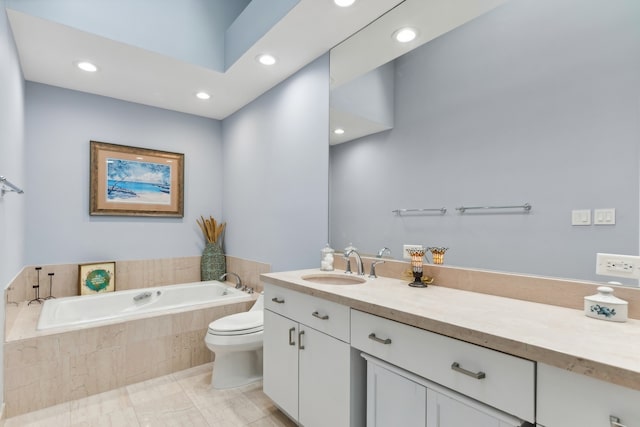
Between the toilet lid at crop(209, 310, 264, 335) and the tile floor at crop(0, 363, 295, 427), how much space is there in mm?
433

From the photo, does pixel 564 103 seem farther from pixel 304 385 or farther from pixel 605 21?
pixel 304 385

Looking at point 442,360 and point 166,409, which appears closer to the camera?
point 442,360

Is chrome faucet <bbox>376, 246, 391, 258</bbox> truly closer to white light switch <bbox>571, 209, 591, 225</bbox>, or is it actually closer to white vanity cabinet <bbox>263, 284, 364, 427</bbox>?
white vanity cabinet <bbox>263, 284, 364, 427</bbox>

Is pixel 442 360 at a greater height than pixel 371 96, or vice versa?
pixel 371 96

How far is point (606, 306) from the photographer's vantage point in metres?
1.07

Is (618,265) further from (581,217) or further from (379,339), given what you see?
(379,339)

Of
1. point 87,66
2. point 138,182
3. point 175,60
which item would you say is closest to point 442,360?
point 175,60

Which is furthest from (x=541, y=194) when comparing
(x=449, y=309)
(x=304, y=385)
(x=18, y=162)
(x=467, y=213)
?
(x=18, y=162)

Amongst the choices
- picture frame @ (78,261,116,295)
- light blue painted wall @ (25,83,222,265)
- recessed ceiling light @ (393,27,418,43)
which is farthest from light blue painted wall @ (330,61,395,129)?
picture frame @ (78,261,116,295)

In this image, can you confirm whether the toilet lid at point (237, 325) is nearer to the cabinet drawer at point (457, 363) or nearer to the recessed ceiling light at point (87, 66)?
the cabinet drawer at point (457, 363)

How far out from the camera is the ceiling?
1969mm

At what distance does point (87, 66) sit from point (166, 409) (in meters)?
2.65

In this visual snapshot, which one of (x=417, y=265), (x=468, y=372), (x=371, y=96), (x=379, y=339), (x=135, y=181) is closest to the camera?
(x=468, y=372)

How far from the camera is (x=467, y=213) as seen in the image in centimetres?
167
